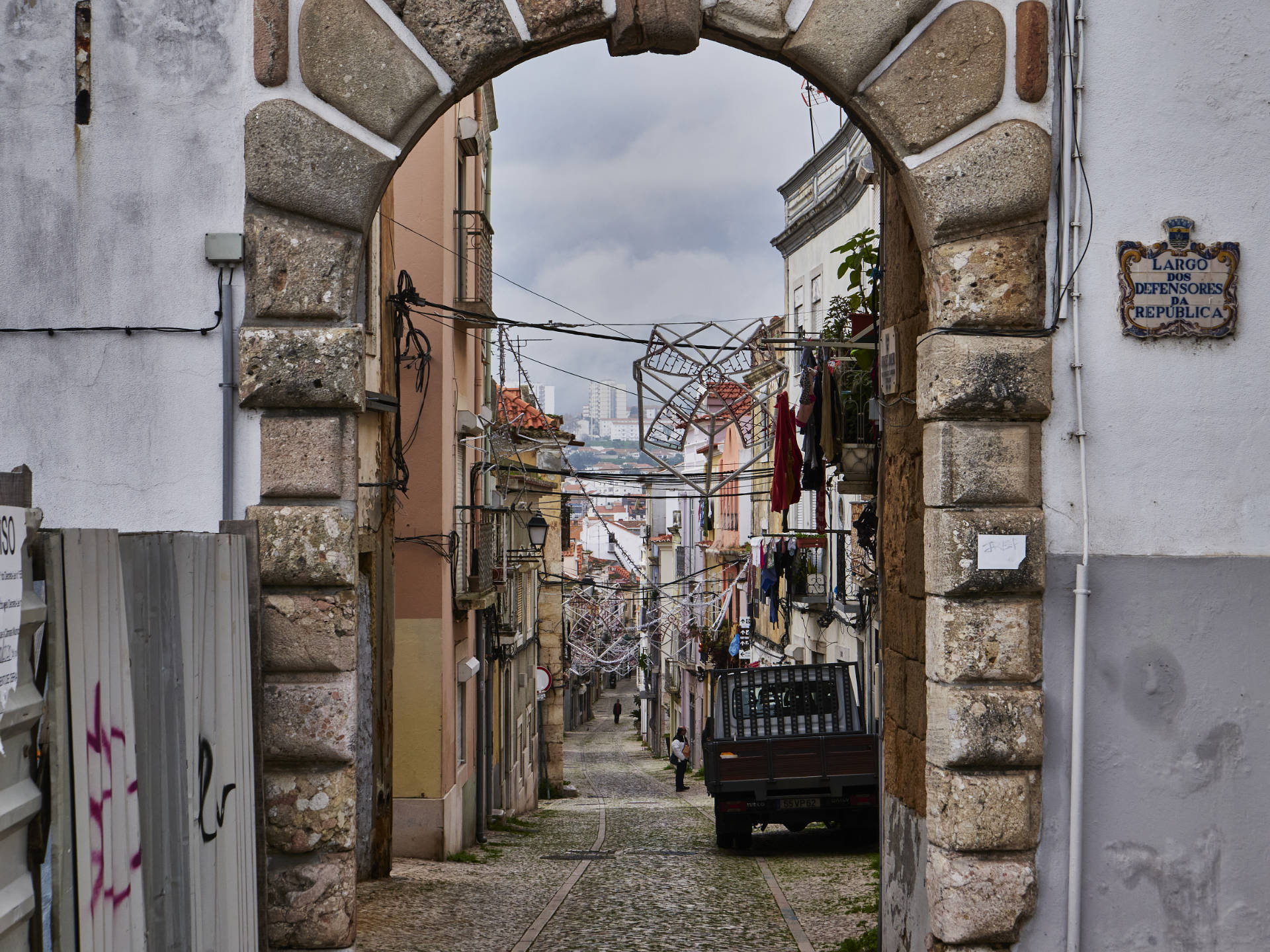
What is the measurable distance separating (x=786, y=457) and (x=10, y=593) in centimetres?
995

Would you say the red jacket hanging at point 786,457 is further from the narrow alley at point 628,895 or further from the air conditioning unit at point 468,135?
the air conditioning unit at point 468,135

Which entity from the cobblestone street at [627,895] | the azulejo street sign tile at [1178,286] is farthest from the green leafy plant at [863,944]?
the azulejo street sign tile at [1178,286]

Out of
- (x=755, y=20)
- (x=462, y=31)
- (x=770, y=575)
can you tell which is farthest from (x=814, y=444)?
(x=770, y=575)

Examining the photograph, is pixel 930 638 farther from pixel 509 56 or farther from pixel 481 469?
pixel 481 469

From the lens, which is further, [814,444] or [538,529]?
[538,529]

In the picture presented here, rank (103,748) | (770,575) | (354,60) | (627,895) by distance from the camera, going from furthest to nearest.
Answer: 1. (770,575)
2. (627,895)
3. (354,60)
4. (103,748)

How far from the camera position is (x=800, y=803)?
50.5ft

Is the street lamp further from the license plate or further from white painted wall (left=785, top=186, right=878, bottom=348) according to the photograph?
the license plate

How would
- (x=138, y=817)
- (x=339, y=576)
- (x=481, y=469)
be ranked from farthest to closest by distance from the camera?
1. (x=481, y=469)
2. (x=339, y=576)
3. (x=138, y=817)

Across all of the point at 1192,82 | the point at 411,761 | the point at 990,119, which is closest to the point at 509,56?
the point at 990,119

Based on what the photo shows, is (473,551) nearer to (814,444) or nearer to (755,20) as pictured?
(814,444)

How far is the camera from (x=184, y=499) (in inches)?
229

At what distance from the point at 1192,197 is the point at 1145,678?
2.03 meters

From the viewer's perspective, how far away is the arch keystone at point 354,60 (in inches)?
228
